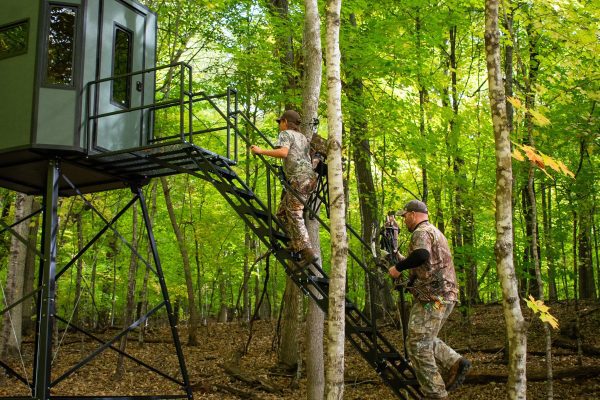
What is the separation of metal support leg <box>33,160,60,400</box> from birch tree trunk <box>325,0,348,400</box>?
4.78 m

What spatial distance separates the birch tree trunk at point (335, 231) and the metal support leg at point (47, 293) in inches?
188

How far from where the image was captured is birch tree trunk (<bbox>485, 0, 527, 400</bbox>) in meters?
→ 6.11

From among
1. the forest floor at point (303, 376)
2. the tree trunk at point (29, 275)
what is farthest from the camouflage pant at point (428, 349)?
the tree trunk at point (29, 275)

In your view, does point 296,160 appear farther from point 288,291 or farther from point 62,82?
point 288,291

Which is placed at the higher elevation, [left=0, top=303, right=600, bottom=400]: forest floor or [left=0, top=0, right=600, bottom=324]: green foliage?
[left=0, top=0, right=600, bottom=324]: green foliage

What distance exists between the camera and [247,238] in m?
21.3

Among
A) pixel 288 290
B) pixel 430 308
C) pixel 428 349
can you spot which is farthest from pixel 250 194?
pixel 288 290

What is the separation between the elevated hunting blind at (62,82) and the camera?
9.13 m

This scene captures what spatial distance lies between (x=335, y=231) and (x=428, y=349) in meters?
1.72

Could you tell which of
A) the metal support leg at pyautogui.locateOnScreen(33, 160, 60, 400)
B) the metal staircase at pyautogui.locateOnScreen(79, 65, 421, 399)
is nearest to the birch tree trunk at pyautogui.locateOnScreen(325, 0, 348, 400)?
the metal staircase at pyautogui.locateOnScreen(79, 65, 421, 399)

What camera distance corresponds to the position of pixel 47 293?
9.16m

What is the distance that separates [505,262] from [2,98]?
811 cm

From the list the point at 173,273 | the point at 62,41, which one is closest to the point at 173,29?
the point at 62,41

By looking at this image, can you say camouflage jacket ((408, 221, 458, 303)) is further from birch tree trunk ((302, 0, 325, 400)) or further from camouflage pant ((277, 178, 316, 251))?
birch tree trunk ((302, 0, 325, 400))
